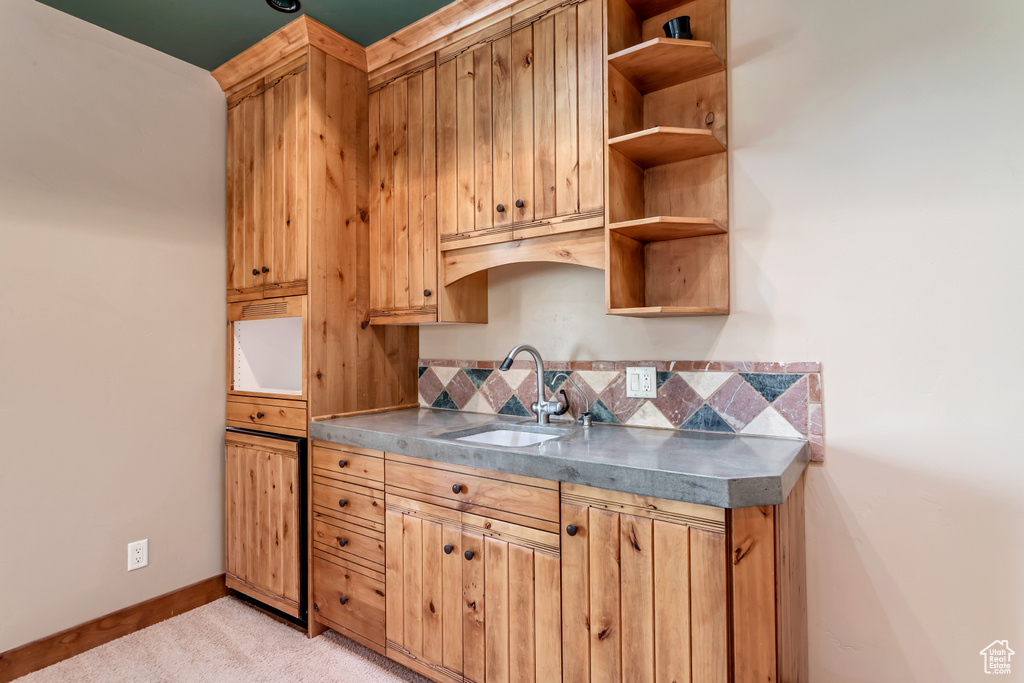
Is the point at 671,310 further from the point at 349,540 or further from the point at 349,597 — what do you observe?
the point at 349,597

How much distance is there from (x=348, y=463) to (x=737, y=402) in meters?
1.43

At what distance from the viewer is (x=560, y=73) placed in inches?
74.3

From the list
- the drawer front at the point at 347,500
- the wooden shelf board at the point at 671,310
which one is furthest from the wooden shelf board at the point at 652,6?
the drawer front at the point at 347,500

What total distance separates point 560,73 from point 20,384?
2313mm

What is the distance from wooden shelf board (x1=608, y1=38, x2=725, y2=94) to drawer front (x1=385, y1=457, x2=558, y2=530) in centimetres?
135

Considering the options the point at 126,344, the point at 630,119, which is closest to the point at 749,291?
the point at 630,119

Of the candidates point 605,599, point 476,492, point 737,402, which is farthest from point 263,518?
point 737,402

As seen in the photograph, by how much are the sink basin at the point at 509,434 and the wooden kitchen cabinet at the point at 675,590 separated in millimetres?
592

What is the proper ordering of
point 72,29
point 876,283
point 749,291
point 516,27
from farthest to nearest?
1. point 72,29
2. point 516,27
3. point 749,291
4. point 876,283

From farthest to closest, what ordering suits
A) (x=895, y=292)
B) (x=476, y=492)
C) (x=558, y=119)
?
(x=558, y=119) → (x=476, y=492) → (x=895, y=292)

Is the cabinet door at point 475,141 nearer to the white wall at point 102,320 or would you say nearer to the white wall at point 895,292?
the white wall at point 895,292

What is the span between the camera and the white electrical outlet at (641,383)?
1.94m

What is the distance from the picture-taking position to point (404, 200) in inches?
92.5

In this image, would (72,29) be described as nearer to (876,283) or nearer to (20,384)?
(20,384)
